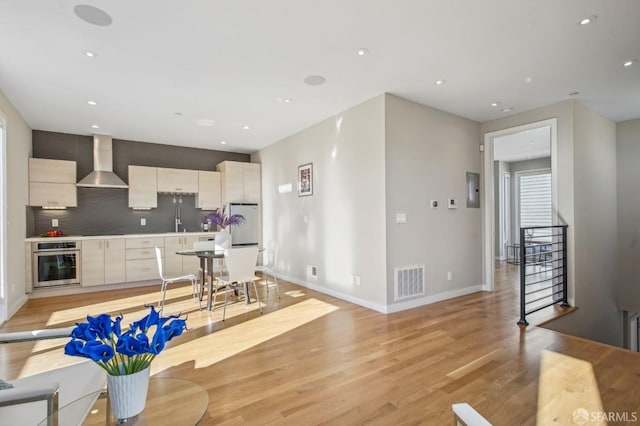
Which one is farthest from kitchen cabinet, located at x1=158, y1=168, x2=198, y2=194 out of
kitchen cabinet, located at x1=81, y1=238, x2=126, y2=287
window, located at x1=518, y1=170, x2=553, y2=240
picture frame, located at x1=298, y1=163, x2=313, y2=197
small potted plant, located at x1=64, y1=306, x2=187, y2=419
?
window, located at x1=518, y1=170, x2=553, y2=240

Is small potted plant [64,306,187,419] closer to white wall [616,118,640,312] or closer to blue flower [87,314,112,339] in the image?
blue flower [87,314,112,339]

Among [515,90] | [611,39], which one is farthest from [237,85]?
[611,39]

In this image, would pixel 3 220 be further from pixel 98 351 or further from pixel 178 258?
pixel 98 351

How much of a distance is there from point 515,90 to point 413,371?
3.62 metres

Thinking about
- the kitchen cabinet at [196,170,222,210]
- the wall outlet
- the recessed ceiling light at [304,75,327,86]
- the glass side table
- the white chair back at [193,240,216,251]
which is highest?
the recessed ceiling light at [304,75,327,86]

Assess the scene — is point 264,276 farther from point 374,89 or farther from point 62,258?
point 374,89

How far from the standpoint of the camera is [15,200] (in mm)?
4449

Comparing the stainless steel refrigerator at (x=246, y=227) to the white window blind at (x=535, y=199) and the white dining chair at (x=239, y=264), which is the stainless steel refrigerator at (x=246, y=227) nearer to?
the white dining chair at (x=239, y=264)

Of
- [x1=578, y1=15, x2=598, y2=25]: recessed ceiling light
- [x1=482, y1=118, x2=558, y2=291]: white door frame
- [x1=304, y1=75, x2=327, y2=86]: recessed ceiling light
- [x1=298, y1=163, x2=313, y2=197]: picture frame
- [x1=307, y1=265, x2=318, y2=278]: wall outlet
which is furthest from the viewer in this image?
[x1=298, y1=163, x2=313, y2=197]: picture frame

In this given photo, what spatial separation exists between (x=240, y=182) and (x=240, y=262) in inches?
129

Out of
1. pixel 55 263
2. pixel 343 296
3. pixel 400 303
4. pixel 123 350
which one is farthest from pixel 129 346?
pixel 55 263

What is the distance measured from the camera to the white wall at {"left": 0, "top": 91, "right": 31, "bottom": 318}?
4.12 m

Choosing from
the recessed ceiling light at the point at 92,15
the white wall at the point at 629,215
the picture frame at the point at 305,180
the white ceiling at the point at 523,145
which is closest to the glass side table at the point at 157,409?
the recessed ceiling light at the point at 92,15

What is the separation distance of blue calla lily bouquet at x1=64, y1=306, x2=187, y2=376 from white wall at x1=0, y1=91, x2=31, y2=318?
4.39 meters
